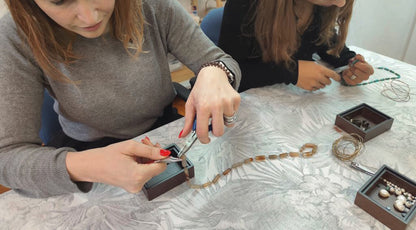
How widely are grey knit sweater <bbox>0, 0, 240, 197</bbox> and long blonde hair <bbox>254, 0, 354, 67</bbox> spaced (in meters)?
0.23

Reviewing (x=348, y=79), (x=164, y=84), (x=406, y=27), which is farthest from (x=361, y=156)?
(x=406, y=27)

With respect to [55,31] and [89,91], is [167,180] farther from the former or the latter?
[55,31]

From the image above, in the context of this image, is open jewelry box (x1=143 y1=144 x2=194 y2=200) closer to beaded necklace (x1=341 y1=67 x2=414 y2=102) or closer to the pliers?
the pliers

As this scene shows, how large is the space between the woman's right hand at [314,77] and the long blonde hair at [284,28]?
0.07 metres

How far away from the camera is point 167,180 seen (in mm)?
646

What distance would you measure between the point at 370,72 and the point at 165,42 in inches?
28.8

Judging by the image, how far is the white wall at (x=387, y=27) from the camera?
6.26 feet

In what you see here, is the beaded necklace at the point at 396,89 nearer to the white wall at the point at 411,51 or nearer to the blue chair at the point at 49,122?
the blue chair at the point at 49,122

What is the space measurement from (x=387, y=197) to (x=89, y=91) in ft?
2.56

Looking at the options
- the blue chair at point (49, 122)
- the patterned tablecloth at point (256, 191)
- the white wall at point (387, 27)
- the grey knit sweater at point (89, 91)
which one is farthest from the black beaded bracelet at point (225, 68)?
the white wall at point (387, 27)

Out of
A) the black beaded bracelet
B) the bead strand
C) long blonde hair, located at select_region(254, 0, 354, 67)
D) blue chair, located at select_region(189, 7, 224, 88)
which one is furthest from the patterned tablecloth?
blue chair, located at select_region(189, 7, 224, 88)

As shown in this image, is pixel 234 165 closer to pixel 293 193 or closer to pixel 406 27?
pixel 293 193

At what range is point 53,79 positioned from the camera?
741 millimetres

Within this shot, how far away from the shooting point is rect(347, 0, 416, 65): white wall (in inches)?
75.1
